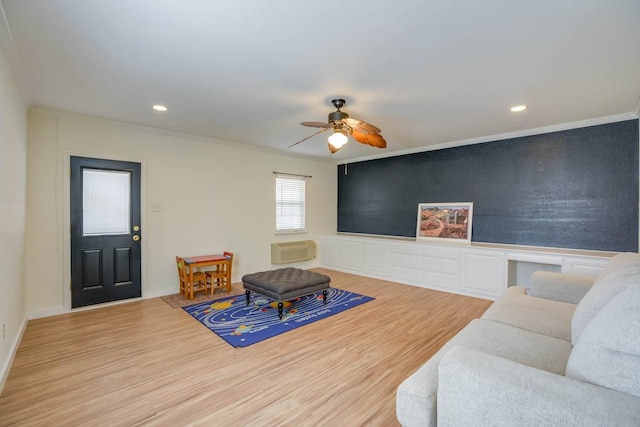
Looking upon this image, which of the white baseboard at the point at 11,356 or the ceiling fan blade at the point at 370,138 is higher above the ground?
the ceiling fan blade at the point at 370,138

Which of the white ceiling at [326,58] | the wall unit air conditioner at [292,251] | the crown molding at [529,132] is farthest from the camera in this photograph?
the wall unit air conditioner at [292,251]

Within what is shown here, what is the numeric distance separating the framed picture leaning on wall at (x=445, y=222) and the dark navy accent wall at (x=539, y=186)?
116mm

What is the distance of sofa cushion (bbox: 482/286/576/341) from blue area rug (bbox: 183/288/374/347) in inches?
76.4

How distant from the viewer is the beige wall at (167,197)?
3.50 meters

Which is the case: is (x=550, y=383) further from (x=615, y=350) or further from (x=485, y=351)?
(x=485, y=351)

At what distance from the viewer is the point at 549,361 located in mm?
1519

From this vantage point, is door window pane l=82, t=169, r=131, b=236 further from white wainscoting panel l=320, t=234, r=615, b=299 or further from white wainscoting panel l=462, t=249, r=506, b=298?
white wainscoting panel l=462, t=249, r=506, b=298

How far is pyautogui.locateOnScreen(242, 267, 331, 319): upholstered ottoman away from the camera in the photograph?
11.3 feet

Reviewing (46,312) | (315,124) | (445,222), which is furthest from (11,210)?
(445,222)

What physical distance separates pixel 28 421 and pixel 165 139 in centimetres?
358

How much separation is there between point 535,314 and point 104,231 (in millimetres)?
4855

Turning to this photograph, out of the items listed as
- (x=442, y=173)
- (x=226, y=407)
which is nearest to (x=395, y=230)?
(x=442, y=173)

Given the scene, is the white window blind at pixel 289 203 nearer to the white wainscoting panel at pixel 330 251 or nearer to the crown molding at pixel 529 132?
the white wainscoting panel at pixel 330 251

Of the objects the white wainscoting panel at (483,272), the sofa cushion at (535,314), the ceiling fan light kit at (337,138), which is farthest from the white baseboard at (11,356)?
the white wainscoting panel at (483,272)
